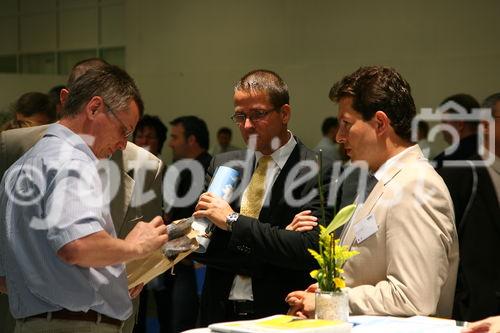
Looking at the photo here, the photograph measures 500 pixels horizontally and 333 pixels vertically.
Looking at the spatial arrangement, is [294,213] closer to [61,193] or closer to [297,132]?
[61,193]

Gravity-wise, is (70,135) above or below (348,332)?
above

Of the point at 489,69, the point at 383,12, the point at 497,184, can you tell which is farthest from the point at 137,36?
the point at 497,184

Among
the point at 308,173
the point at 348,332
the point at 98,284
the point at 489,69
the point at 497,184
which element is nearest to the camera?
the point at 348,332

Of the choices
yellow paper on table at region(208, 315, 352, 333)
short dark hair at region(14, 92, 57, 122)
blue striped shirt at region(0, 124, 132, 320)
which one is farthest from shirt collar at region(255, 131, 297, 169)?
short dark hair at region(14, 92, 57, 122)

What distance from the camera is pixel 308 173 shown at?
2.95 m

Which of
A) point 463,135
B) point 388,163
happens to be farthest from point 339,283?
point 463,135

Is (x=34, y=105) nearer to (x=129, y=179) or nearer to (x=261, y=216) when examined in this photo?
(x=129, y=179)

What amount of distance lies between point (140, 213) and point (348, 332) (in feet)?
3.95

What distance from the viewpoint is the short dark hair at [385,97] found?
2453 mm

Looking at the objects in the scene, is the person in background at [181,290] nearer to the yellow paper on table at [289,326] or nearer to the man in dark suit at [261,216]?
the man in dark suit at [261,216]

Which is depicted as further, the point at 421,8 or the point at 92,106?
the point at 421,8

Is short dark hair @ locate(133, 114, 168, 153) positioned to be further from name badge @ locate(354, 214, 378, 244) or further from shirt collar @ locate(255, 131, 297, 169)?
name badge @ locate(354, 214, 378, 244)

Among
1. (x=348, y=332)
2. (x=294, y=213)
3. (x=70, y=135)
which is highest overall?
(x=70, y=135)

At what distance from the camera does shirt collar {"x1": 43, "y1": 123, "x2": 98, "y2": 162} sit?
226 cm
